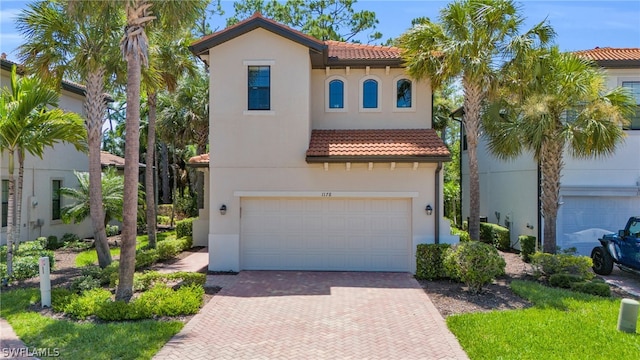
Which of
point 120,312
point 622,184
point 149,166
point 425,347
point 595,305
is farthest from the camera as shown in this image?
point 149,166

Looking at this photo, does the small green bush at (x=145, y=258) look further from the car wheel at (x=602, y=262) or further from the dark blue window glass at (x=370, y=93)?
the car wheel at (x=602, y=262)

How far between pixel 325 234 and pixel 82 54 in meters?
8.57

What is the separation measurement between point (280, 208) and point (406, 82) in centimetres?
586

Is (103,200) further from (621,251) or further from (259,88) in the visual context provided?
(621,251)

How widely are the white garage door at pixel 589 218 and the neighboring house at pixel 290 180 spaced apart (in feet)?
→ 18.6

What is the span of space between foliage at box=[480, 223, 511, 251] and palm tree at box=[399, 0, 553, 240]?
5.08 metres

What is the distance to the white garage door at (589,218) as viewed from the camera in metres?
15.1

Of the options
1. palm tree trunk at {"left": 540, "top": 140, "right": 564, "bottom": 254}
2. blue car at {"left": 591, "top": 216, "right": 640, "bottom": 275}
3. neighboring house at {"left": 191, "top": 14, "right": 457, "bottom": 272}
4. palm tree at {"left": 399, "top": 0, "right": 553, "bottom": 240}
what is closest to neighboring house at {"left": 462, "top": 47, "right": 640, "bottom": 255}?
blue car at {"left": 591, "top": 216, "right": 640, "bottom": 275}

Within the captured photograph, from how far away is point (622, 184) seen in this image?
49.7 feet

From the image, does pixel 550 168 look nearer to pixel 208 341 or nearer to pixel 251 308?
pixel 251 308

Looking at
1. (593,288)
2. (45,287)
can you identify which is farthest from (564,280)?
(45,287)

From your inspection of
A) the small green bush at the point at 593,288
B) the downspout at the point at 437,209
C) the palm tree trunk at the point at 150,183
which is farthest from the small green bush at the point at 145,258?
the small green bush at the point at 593,288

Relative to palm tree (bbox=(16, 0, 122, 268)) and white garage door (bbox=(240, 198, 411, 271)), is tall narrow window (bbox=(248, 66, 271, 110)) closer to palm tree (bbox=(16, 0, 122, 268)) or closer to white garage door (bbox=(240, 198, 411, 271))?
white garage door (bbox=(240, 198, 411, 271))

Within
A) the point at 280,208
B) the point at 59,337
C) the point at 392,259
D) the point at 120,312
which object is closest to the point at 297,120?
the point at 280,208
